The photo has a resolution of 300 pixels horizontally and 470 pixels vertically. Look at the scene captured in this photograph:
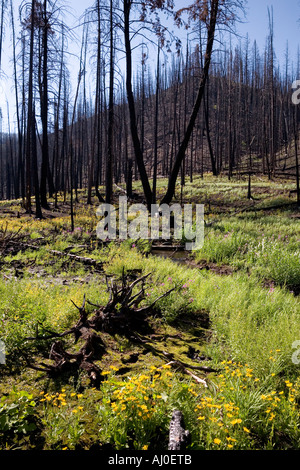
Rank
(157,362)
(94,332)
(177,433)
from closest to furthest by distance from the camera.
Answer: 1. (177,433)
2. (157,362)
3. (94,332)

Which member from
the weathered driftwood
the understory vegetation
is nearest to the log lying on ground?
the understory vegetation

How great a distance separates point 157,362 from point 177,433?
1208 millimetres

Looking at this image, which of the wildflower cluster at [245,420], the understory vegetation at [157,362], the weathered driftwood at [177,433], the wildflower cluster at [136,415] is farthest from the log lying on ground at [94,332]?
the wildflower cluster at [245,420]

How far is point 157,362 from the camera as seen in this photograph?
128 inches

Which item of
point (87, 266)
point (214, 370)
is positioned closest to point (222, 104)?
point (87, 266)

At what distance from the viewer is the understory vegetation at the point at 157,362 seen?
7.23 feet

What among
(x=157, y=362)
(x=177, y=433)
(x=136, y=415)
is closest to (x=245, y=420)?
(x=177, y=433)

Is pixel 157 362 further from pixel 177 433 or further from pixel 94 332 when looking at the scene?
pixel 177 433

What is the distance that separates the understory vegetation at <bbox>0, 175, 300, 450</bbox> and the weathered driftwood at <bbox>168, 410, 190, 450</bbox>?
104 millimetres

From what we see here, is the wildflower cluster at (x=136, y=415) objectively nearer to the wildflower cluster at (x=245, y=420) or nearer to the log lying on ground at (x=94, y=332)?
the wildflower cluster at (x=245, y=420)

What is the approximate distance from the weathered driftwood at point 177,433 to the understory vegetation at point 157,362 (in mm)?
104

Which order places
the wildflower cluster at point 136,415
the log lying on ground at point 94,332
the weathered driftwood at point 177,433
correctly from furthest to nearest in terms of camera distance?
the log lying on ground at point 94,332 → the wildflower cluster at point 136,415 → the weathered driftwood at point 177,433

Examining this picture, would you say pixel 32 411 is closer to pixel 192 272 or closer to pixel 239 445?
pixel 239 445

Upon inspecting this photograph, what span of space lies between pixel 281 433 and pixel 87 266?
5.30 metres
